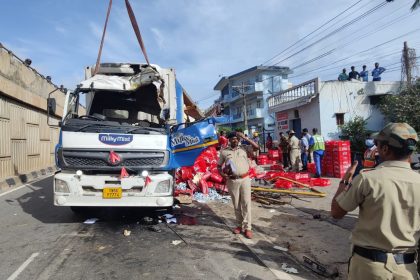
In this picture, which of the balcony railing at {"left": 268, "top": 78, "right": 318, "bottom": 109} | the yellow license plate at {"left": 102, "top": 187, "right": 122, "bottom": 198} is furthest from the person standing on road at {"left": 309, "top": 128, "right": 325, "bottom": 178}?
the balcony railing at {"left": 268, "top": 78, "right": 318, "bottom": 109}

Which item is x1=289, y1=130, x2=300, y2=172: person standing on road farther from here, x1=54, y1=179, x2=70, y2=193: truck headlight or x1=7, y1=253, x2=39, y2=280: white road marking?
x1=7, y1=253, x2=39, y2=280: white road marking

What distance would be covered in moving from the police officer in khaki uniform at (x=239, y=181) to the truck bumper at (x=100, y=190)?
4.31ft

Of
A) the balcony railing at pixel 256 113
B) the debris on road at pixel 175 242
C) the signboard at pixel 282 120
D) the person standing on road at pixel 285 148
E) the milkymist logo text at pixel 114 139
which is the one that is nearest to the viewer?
the debris on road at pixel 175 242

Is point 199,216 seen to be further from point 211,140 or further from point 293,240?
point 293,240

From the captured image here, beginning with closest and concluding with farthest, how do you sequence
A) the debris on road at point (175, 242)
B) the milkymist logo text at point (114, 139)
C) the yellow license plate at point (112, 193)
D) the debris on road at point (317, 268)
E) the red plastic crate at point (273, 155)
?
1. the debris on road at point (317, 268)
2. the debris on road at point (175, 242)
3. the yellow license plate at point (112, 193)
4. the milkymist logo text at point (114, 139)
5. the red plastic crate at point (273, 155)

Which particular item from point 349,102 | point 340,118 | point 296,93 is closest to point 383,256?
point 340,118

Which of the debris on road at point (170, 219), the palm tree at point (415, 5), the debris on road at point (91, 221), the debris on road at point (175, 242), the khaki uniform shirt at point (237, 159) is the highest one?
the palm tree at point (415, 5)

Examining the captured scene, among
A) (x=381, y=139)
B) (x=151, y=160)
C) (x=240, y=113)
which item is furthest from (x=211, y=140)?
(x=240, y=113)

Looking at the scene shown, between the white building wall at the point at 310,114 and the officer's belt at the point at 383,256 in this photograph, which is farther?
the white building wall at the point at 310,114

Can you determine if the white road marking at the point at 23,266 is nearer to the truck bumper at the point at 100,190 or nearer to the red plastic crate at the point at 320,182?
the truck bumper at the point at 100,190

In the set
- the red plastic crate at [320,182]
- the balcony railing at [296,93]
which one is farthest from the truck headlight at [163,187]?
the balcony railing at [296,93]

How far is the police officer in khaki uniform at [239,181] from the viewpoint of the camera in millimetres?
6027

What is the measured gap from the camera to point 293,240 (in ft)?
19.0

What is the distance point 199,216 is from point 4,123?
32.8 feet
